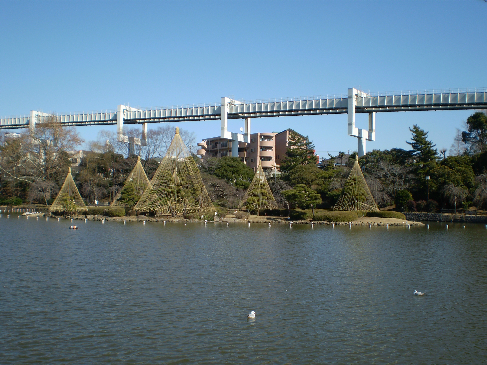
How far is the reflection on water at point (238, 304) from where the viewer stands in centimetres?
1056

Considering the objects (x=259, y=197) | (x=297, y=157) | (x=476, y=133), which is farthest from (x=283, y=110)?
(x=476, y=133)

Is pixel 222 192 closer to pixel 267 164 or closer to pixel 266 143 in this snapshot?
pixel 267 164

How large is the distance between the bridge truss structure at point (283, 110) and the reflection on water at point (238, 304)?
3116 cm

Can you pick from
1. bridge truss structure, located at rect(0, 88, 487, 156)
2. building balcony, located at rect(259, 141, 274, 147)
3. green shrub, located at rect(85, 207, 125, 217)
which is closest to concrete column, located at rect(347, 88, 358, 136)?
bridge truss structure, located at rect(0, 88, 487, 156)

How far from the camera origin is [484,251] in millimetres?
25594

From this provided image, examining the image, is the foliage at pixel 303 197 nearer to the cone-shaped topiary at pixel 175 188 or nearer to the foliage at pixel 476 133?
the cone-shaped topiary at pixel 175 188

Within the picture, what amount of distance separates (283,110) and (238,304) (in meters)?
49.9

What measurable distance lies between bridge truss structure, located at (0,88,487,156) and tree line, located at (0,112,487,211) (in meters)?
3.75

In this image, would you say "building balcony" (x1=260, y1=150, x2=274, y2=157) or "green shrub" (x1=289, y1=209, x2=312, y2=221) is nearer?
"green shrub" (x1=289, y1=209, x2=312, y2=221)

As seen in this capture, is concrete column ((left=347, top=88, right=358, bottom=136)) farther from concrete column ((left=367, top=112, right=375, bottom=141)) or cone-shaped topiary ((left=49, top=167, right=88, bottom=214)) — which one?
cone-shaped topiary ((left=49, top=167, right=88, bottom=214))

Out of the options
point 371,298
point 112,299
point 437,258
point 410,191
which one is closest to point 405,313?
point 371,298

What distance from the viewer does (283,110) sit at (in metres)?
61.8

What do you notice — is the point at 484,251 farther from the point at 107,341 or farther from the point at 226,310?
the point at 107,341

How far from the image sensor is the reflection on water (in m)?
10.6
